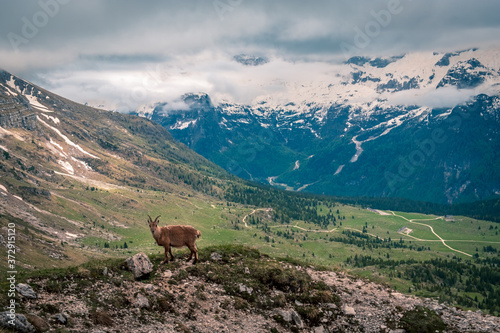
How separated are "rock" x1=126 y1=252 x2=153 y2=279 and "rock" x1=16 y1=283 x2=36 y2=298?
379 inches

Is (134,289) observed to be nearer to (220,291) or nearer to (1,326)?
(220,291)

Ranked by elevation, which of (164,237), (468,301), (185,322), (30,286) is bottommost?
(468,301)

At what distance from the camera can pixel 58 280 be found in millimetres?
34812

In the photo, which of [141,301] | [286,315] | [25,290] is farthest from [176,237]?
[25,290]

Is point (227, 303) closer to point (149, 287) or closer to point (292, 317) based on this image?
point (292, 317)

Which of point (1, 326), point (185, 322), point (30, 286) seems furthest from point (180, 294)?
point (1, 326)

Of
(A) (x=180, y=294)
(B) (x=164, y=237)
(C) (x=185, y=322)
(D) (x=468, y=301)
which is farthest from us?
(D) (x=468, y=301)

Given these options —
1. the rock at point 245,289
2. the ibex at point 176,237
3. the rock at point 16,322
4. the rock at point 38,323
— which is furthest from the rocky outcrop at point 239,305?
the ibex at point 176,237

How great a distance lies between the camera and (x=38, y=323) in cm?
2772

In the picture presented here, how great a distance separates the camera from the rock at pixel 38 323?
27.5 meters

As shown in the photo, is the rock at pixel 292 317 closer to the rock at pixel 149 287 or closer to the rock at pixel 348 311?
the rock at pixel 348 311

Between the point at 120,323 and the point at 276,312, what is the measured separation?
14.9 meters

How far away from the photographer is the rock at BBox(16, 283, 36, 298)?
30969mm

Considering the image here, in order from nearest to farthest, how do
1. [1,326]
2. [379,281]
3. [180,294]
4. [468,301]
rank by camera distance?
[1,326] → [180,294] → [379,281] → [468,301]
